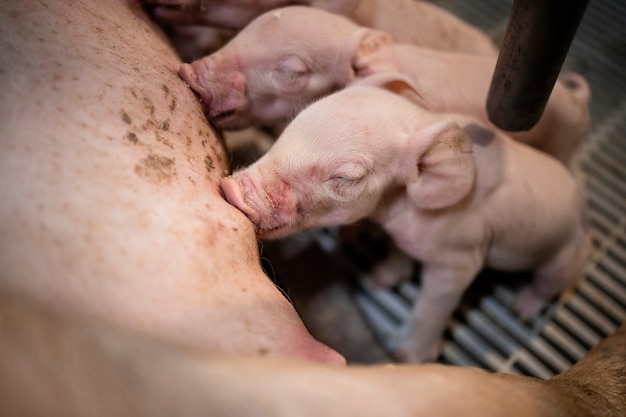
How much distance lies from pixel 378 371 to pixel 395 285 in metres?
1.41

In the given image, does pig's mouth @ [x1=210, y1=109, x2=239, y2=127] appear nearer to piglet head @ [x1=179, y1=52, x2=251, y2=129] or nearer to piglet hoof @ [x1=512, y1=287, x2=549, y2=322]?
piglet head @ [x1=179, y1=52, x2=251, y2=129]

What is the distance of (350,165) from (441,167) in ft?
0.93

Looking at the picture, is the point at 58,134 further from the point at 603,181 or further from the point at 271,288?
the point at 603,181

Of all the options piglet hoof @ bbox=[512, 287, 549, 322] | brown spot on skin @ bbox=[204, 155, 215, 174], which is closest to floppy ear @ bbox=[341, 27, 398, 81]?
brown spot on skin @ bbox=[204, 155, 215, 174]

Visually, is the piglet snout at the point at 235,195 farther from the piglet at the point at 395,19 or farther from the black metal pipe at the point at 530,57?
the piglet at the point at 395,19

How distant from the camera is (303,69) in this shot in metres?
1.81

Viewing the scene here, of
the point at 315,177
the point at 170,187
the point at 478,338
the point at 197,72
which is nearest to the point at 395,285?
the point at 478,338

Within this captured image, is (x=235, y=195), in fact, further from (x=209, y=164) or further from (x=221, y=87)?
(x=221, y=87)

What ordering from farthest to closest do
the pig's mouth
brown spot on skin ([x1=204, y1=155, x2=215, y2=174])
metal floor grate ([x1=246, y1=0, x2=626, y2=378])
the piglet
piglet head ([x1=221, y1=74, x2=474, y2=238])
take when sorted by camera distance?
metal floor grate ([x1=246, y1=0, x2=626, y2=378]) < the piglet < the pig's mouth < piglet head ([x1=221, y1=74, x2=474, y2=238]) < brown spot on skin ([x1=204, y1=155, x2=215, y2=174])

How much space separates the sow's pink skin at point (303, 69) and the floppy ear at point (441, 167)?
0.26 metres

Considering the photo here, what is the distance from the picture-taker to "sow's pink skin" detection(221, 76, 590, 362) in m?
1.49

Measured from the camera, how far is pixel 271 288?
1220 mm

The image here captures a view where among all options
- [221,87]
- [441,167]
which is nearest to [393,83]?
[441,167]

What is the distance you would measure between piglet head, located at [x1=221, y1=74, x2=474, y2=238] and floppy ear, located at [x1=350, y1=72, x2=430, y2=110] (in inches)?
2.6
